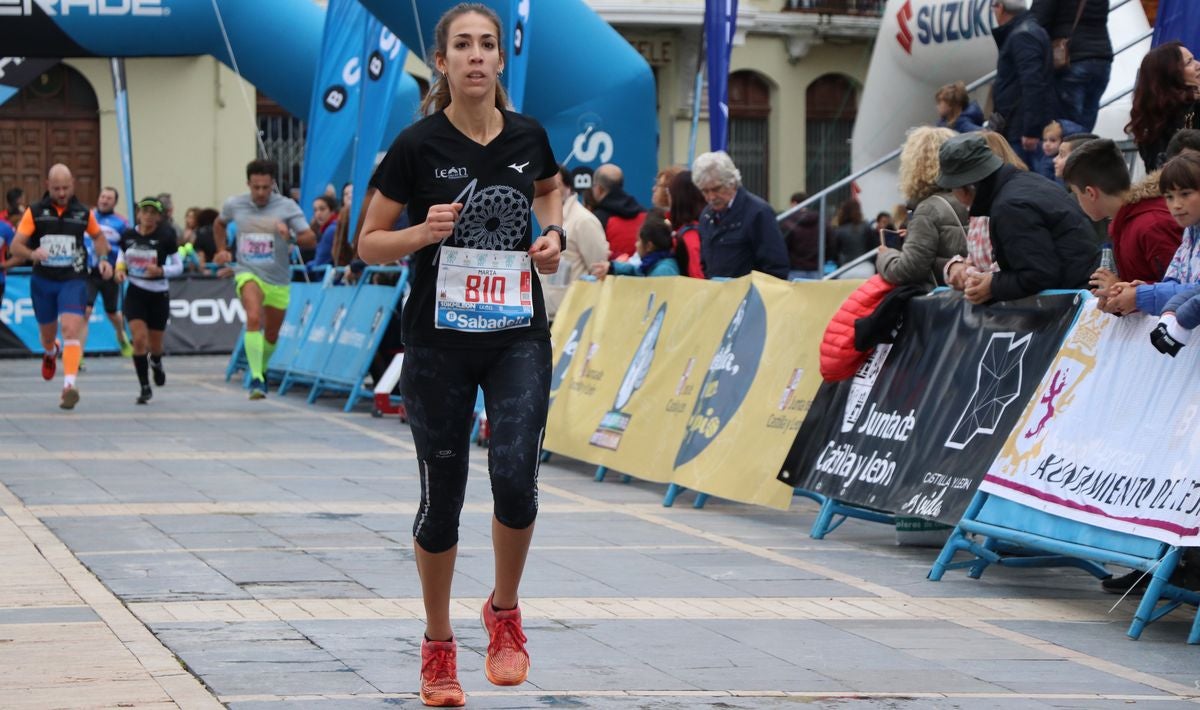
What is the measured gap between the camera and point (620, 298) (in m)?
12.1

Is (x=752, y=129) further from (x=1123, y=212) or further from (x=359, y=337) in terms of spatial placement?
(x=1123, y=212)

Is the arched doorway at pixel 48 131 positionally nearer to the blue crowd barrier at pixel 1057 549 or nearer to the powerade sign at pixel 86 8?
the powerade sign at pixel 86 8

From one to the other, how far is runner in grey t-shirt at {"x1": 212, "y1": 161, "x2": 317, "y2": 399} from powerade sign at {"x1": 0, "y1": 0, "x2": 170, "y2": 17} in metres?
2.18

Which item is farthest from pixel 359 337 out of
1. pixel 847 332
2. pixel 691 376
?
pixel 847 332

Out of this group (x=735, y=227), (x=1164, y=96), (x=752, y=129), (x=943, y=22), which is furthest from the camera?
(x=752, y=129)

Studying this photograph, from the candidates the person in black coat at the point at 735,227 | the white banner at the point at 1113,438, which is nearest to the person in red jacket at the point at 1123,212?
the white banner at the point at 1113,438

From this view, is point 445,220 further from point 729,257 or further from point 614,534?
point 729,257

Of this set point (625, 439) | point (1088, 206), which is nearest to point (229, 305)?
point (625, 439)

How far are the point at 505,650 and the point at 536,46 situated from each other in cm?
1128

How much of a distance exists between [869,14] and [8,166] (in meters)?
16.2

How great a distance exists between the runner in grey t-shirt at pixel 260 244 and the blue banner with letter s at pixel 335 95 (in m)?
2.41

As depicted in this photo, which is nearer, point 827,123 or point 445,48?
point 445,48

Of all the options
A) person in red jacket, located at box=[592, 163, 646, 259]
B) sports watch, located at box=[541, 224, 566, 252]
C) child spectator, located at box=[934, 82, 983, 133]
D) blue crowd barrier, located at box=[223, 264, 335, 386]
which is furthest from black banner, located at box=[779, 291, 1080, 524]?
blue crowd barrier, located at box=[223, 264, 335, 386]

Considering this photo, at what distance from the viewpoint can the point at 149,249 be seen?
56.3 ft
